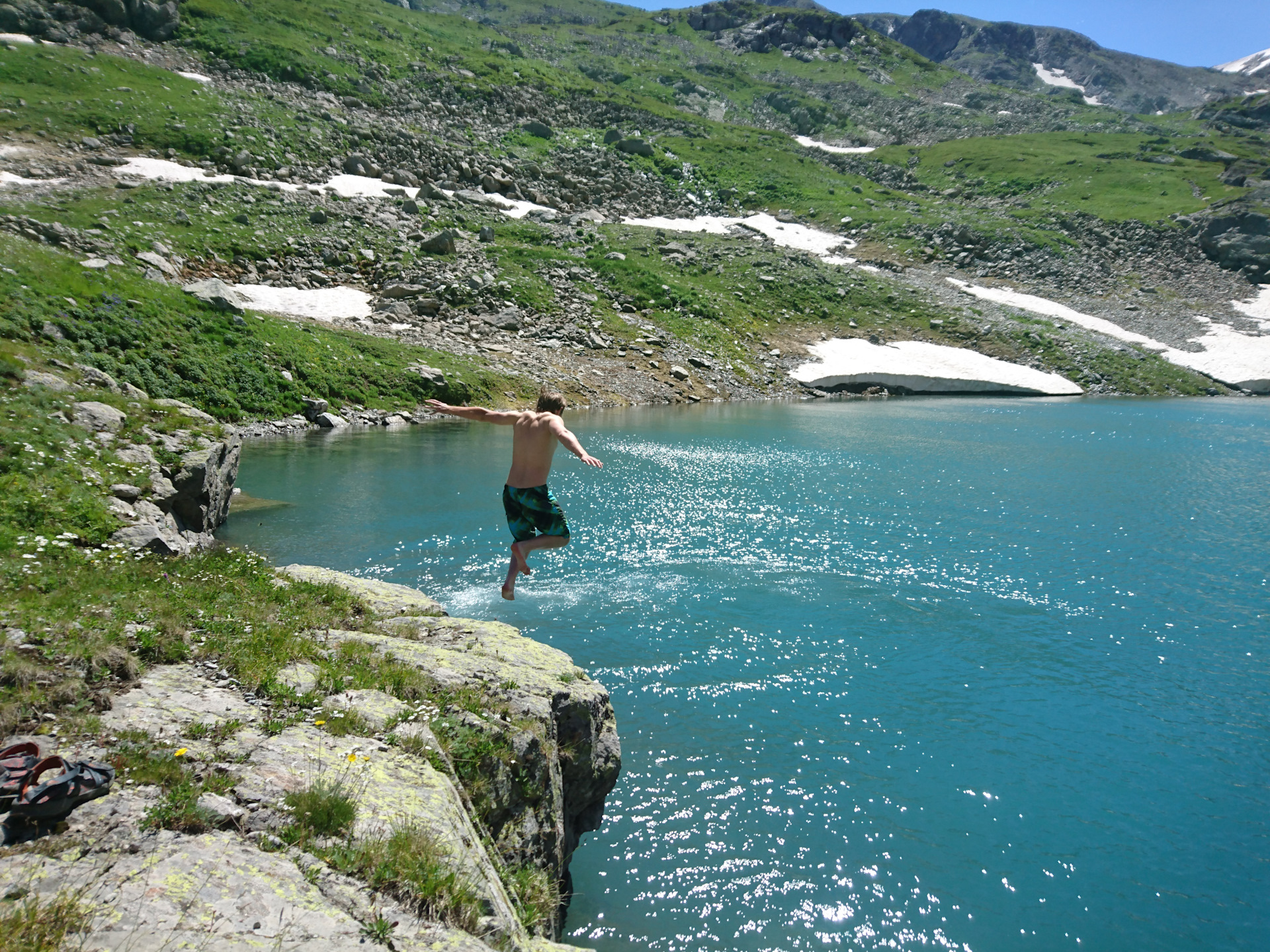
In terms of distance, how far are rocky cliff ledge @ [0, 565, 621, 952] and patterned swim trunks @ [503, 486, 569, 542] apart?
2195mm

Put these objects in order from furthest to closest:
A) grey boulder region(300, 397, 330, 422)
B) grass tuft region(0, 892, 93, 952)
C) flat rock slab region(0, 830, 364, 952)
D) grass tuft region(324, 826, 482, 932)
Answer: grey boulder region(300, 397, 330, 422), grass tuft region(324, 826, 482, 932), flat rock slab region(0, 830, 364, 952), grass tuft region(0, 892, 93, 952)

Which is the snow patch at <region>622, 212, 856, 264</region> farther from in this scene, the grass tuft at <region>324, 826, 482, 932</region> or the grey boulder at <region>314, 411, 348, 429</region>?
the grass tuft at <region>324, 826, 482, 932</region>

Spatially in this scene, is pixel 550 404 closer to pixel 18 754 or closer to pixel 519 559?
pixel 519 559

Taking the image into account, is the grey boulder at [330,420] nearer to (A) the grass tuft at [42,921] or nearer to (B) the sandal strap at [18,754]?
(B) the sandal strap at [18,754]

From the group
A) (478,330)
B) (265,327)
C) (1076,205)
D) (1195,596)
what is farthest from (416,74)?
(1195,596)

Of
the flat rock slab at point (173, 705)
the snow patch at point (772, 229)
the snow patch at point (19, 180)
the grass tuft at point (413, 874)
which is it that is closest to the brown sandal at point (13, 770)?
the flat rock slab at point (173, 705)

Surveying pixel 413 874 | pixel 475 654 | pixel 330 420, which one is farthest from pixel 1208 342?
pixel 413 874

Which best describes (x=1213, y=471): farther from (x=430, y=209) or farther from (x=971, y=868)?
(x=430, y=209)

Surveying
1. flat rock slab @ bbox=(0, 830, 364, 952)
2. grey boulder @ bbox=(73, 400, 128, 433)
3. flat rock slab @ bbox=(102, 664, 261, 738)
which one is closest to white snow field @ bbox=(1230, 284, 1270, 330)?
grey boulder @ bbox=(73, 400, 128, 433)

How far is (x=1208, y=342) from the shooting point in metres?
81.1

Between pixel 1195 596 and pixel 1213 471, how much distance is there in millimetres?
19997

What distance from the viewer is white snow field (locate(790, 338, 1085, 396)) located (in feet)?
221

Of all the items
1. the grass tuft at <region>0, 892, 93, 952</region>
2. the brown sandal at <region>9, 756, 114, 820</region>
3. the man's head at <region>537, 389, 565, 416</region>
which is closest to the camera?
the grass tuft at <region>0, 892, 93, 952</region>

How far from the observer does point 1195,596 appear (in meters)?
17.1
